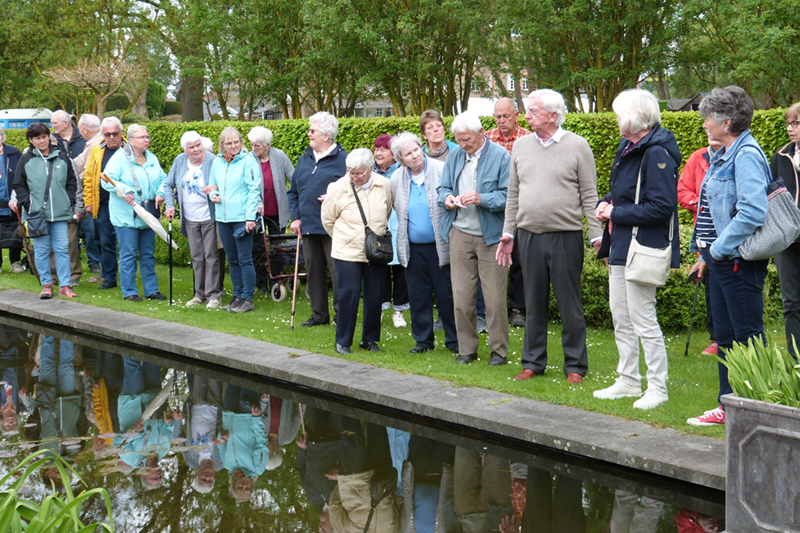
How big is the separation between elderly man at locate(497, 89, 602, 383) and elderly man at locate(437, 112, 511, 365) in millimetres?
347

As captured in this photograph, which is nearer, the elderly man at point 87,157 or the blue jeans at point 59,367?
the blue jeans at point 59,367

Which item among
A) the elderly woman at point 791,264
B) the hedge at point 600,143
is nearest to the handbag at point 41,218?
the hedge at point 600,143

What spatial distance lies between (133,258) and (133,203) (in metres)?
0.76

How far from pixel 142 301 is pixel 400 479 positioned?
20.6ft

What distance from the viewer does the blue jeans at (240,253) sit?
945 centimetres

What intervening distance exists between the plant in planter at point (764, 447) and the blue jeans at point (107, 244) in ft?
30.8

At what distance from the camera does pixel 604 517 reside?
13.4 ft

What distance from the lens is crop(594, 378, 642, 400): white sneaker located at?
5.58 meters

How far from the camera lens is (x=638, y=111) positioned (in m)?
5.13

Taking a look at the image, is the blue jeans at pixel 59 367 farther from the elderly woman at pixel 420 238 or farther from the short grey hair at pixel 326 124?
the short grey hair at pixel 326 124

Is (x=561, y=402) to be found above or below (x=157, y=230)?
below

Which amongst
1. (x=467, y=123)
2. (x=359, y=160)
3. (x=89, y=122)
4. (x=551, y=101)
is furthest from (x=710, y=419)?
(x=89, y=122)

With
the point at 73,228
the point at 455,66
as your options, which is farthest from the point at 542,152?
the point at 455,66

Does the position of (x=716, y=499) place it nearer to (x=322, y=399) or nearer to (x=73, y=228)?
(x=322, y=399)
